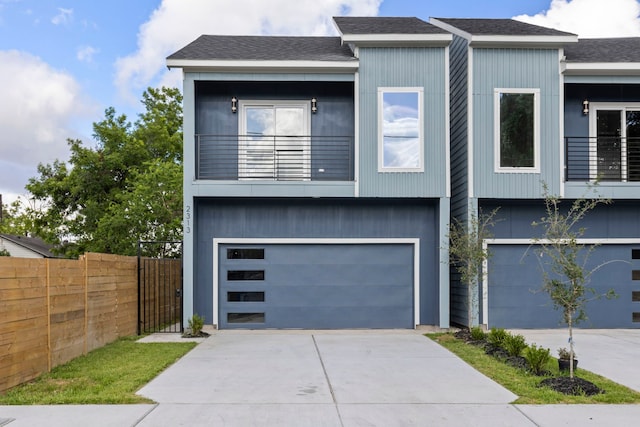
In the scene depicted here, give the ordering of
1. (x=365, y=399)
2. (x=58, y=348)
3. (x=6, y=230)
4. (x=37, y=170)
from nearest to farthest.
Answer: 1. (x=365, y=399)
2. (x=58, y=348)
3. (x=37, y=170)
4. (x=6, y=230)

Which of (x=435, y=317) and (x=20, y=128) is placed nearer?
(x=435, y=317)

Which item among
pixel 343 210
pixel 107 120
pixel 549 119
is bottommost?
pixel 343 210

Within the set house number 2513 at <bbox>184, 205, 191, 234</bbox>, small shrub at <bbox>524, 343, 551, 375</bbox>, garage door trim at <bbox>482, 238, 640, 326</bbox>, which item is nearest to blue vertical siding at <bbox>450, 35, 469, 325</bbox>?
garage door trim at <bbox>482, 238, 640, 326</bbox>

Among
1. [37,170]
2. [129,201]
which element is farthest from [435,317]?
[37,170]

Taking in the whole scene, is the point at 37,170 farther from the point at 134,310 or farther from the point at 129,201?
the point at 134,310

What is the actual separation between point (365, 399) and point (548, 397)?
2134 mm

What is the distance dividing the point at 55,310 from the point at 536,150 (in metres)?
9.85

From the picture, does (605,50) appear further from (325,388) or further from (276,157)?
(325,388)

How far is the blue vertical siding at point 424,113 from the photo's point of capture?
498 inches

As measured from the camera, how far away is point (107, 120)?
27.2 metres

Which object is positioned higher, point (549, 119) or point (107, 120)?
point (107, 120)

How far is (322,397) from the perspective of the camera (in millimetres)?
6883

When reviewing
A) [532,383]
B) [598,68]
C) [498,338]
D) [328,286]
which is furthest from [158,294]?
[598,68]

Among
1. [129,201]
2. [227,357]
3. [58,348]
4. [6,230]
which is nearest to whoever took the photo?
[58,348]
